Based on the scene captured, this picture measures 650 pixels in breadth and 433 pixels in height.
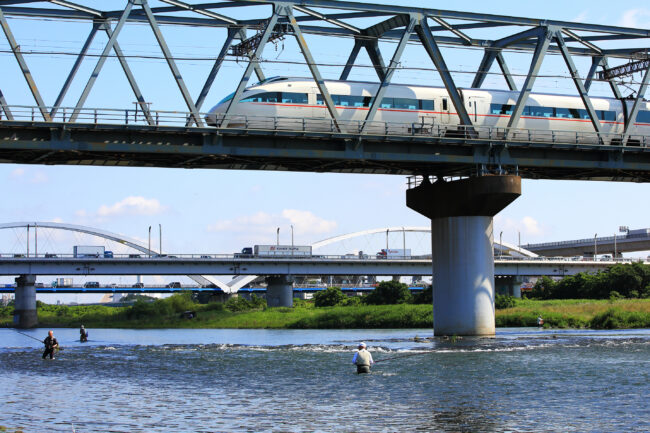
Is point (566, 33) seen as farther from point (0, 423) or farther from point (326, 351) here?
point (0, 423)

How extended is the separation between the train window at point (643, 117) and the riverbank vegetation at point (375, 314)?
1957 cm

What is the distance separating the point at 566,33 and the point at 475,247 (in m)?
15.2

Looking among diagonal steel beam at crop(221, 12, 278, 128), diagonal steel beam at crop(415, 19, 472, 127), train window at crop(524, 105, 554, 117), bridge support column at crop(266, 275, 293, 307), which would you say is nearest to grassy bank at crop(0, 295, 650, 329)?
bridge support column at crop(266, 275, 293, 307)

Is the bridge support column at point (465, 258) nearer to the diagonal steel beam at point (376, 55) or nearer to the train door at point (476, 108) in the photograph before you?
the train door at point (476, 108)

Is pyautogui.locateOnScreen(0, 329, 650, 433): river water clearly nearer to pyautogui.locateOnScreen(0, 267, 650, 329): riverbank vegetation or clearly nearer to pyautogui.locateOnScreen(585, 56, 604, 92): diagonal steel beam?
pyautogui.locateOnScreen(585, 56, 604, 92): diagonal steel beam

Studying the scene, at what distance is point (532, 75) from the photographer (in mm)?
56156

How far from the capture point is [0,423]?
2681cm

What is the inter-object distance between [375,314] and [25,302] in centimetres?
6173

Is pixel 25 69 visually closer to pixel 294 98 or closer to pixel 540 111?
pixel 294 98

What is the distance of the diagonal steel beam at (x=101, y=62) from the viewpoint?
48.4 meters

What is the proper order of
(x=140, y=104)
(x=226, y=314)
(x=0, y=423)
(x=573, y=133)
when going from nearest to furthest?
(x=0, y=423), (x=140, y=104), (x=573, y=133), (x=226, y=314)

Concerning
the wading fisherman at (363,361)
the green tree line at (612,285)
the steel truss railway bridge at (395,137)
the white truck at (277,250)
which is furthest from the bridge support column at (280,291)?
the wading fisherman at (363,361)

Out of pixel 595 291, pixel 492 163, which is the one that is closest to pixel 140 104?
pixel 492 163

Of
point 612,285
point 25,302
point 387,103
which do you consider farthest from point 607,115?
point 25,302
